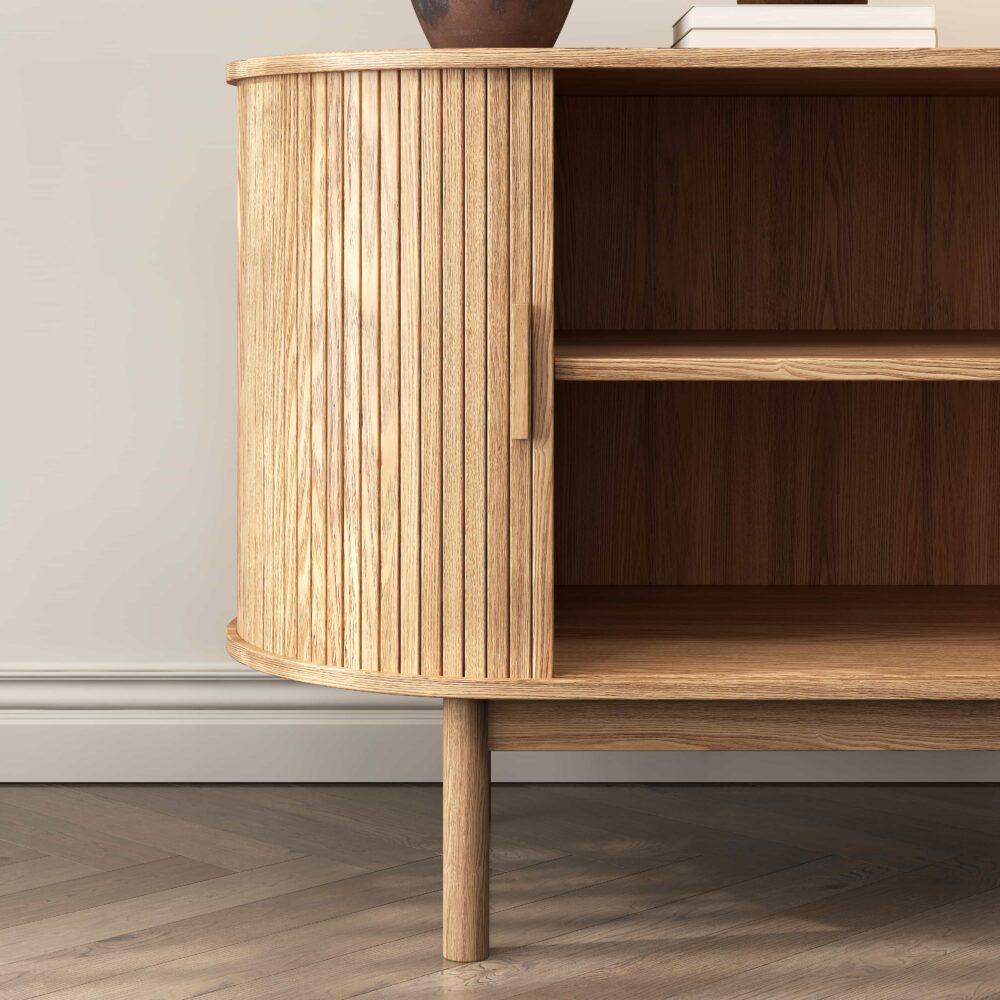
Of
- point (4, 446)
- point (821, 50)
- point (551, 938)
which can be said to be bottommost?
point (551, 938)

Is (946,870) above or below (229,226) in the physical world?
below

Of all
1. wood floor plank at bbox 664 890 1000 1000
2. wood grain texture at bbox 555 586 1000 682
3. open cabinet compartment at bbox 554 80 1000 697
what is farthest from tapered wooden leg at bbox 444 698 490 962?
open cabinet compartment at bbox 554 80 1000 697

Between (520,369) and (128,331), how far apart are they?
77 cm

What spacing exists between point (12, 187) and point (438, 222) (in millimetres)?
817

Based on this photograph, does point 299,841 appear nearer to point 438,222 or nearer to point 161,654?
point 161,654

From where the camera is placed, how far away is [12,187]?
188 cm

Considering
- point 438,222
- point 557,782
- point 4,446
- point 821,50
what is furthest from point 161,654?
point 821,50

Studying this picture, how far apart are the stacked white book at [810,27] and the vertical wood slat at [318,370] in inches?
14.0

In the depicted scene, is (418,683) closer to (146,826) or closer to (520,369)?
(520,369)

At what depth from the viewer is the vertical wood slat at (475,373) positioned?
4.25 ft

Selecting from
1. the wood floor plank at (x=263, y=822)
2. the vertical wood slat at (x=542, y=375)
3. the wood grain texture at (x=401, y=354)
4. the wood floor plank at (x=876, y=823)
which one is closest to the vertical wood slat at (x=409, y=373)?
the wood grain texture at (x=401, y=354)

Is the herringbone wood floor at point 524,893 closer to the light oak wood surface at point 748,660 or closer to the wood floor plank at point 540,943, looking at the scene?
the wood floor plank at point 540,943

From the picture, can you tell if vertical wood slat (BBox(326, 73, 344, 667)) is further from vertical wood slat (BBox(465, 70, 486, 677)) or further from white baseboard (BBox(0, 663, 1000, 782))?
white baseboard (BBox(0, 663, 1000, 782))

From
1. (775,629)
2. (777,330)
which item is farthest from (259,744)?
(777,330)
